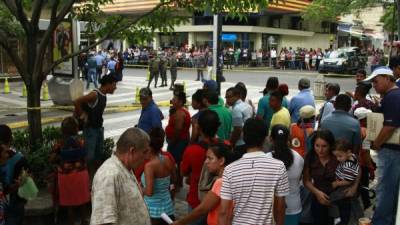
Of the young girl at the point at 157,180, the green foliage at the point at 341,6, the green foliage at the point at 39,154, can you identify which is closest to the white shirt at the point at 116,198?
the young girl at the point at 157,180

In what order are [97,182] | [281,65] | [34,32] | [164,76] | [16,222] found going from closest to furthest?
1. [97,182]
2. [16,222]
3. [34,32]
4. [164,76]
5. [281,65]

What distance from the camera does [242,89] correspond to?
7.41 meters

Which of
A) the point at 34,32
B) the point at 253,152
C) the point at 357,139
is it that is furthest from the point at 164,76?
the point at 253,152

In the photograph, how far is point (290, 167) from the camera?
466cm

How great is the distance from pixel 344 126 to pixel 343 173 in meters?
0.88

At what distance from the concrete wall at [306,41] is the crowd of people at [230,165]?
46293 millimetres

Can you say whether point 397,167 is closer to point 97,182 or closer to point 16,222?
point 97,182

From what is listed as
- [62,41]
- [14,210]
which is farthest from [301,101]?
[62,41]

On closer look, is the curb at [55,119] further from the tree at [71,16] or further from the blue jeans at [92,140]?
the blue jeans at [92,140]

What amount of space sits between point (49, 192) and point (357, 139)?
400 centimetres

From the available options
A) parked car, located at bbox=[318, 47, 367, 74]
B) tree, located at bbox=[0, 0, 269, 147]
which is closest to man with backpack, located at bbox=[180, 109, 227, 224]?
tree, located at bbox=[0, 0, 269, 147]

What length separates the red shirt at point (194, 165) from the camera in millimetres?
4676

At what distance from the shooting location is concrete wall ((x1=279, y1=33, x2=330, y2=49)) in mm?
52688

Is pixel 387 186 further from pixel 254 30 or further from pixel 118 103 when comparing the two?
pixel 254 30
